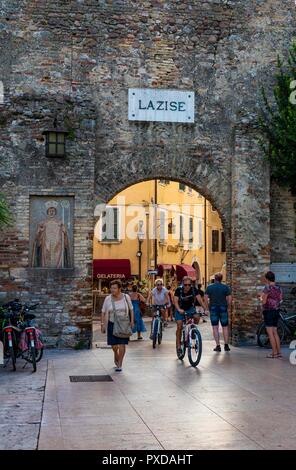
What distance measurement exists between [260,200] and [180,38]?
4312mm

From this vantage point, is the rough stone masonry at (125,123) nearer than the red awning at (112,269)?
Yes

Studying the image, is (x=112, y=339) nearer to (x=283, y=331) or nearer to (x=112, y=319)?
(x=112, y=319)

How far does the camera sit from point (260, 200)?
17.0 meters

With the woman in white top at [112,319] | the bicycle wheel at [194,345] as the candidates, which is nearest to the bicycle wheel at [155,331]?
the bicycle wheel at [194,345]

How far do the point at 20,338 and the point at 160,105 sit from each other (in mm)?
7014

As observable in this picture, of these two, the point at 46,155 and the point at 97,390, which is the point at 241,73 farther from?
the point at 97,390

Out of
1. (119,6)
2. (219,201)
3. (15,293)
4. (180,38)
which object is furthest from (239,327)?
(119,6)

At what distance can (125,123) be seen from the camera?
16750mm

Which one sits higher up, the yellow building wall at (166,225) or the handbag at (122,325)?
the yellow building wall at (166,225)

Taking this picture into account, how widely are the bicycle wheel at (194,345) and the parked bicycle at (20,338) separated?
8.80ft

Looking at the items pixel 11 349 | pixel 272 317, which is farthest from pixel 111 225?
pixel 11 349

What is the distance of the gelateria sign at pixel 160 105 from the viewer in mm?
16750
